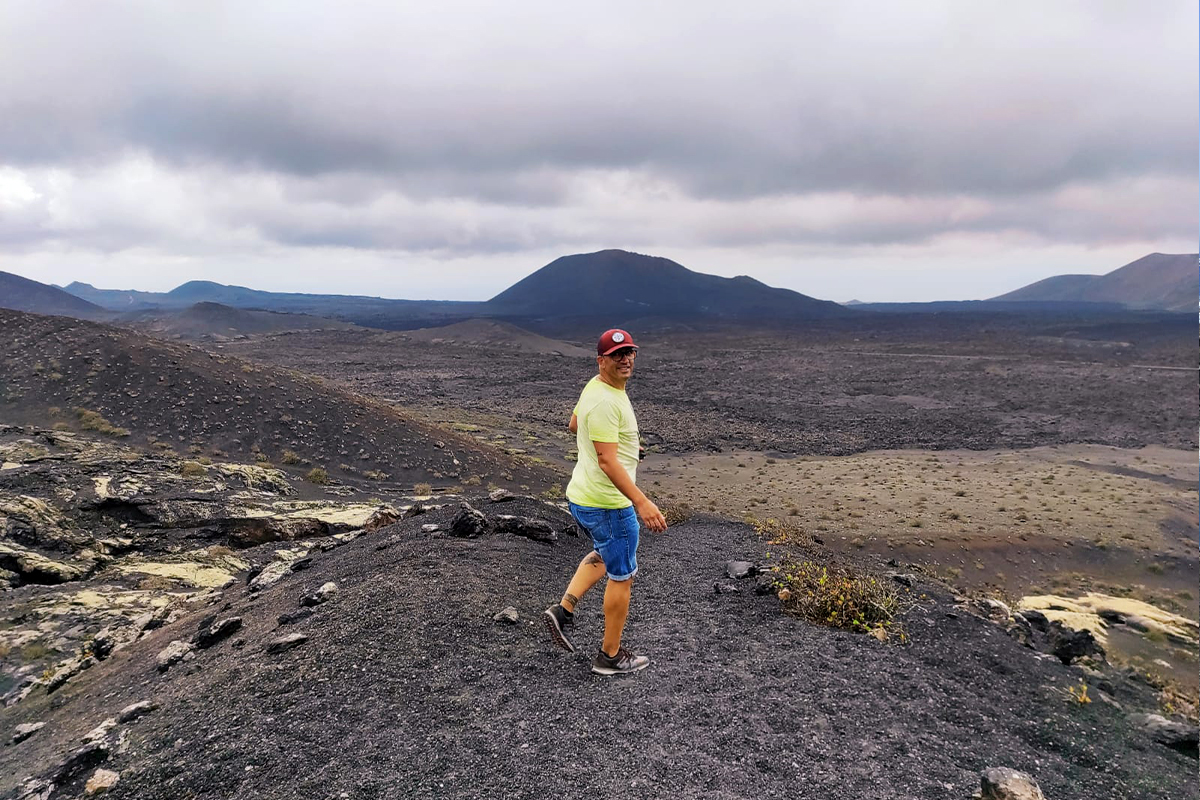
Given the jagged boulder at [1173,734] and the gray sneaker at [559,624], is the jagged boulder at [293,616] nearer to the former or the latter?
the gray sneaker at [559,624]

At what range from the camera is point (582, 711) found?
379 centimetres

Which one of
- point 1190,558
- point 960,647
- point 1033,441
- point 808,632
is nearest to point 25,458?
point 808,632

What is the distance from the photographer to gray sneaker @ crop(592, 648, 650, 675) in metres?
4.25

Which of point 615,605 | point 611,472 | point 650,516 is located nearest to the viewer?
point 650,516

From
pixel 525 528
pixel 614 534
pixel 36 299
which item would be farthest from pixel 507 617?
pixel 36 299

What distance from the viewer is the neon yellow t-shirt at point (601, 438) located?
12.2 ft

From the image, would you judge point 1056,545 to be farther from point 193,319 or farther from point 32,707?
point 193,319

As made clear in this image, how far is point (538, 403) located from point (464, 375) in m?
15.1

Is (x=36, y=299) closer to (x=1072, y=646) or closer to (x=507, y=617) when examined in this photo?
(x=507, y=617)

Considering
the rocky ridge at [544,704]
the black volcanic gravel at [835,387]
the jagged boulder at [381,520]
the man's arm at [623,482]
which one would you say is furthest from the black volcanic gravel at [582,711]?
the black volcanic gravel at [835,387]

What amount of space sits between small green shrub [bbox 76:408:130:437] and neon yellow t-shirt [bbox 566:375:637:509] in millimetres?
16046

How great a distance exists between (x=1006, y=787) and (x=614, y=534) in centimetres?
237

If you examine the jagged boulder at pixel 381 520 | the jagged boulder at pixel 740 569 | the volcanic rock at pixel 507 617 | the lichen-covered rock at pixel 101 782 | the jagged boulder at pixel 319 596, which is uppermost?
the volcanic rock at pixel 507 617

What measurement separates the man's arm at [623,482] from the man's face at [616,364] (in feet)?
1.46
